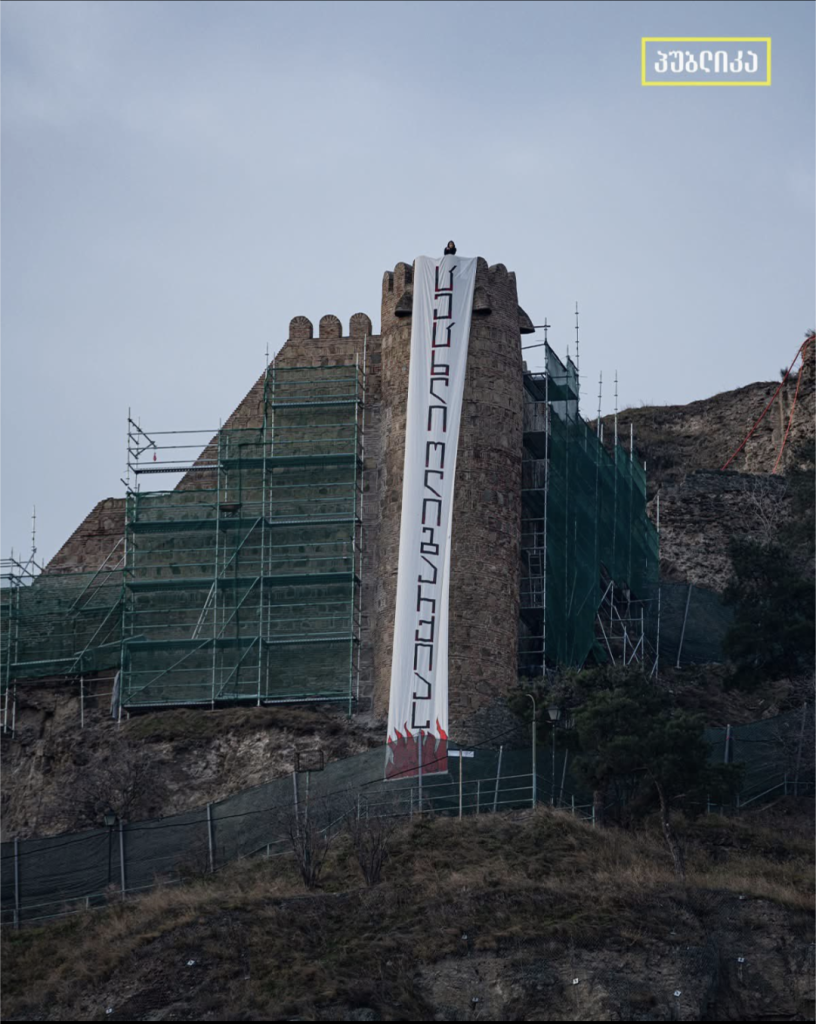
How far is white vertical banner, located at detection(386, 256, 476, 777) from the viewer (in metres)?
36.7

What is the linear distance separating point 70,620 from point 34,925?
934 cm

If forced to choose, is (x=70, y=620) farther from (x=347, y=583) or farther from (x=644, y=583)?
(x=644, y=583)

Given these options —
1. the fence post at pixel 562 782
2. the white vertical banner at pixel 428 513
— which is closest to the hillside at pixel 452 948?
the fence post at pixel 562 782

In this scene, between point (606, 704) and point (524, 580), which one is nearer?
point (606, 704)

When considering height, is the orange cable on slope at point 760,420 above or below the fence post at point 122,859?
above

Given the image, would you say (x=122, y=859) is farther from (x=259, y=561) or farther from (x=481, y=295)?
(x=481, y=295)

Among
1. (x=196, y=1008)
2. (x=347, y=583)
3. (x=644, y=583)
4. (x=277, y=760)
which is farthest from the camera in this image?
(x=644, y=583)

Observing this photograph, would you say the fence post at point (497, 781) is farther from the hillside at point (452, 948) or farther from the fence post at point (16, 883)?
the fence post at point (16, 883)

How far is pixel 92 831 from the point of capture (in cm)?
3434

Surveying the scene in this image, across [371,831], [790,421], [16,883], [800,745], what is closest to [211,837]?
[16,883]

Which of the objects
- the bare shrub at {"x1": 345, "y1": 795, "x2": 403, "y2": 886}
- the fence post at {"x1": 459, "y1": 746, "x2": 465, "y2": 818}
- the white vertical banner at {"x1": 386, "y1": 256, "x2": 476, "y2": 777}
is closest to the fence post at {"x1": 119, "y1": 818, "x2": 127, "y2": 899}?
the bare shrub at {"x1": 345, "y1": 795, "x2": 403, "y2": 886}

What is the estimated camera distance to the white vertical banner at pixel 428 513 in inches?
1446

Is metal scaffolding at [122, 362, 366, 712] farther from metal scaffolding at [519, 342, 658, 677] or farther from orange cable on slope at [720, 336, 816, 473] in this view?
orange cable on slope at [720, 336, 816, 473]

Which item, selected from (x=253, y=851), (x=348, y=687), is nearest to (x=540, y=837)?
(x=253, y=851)
